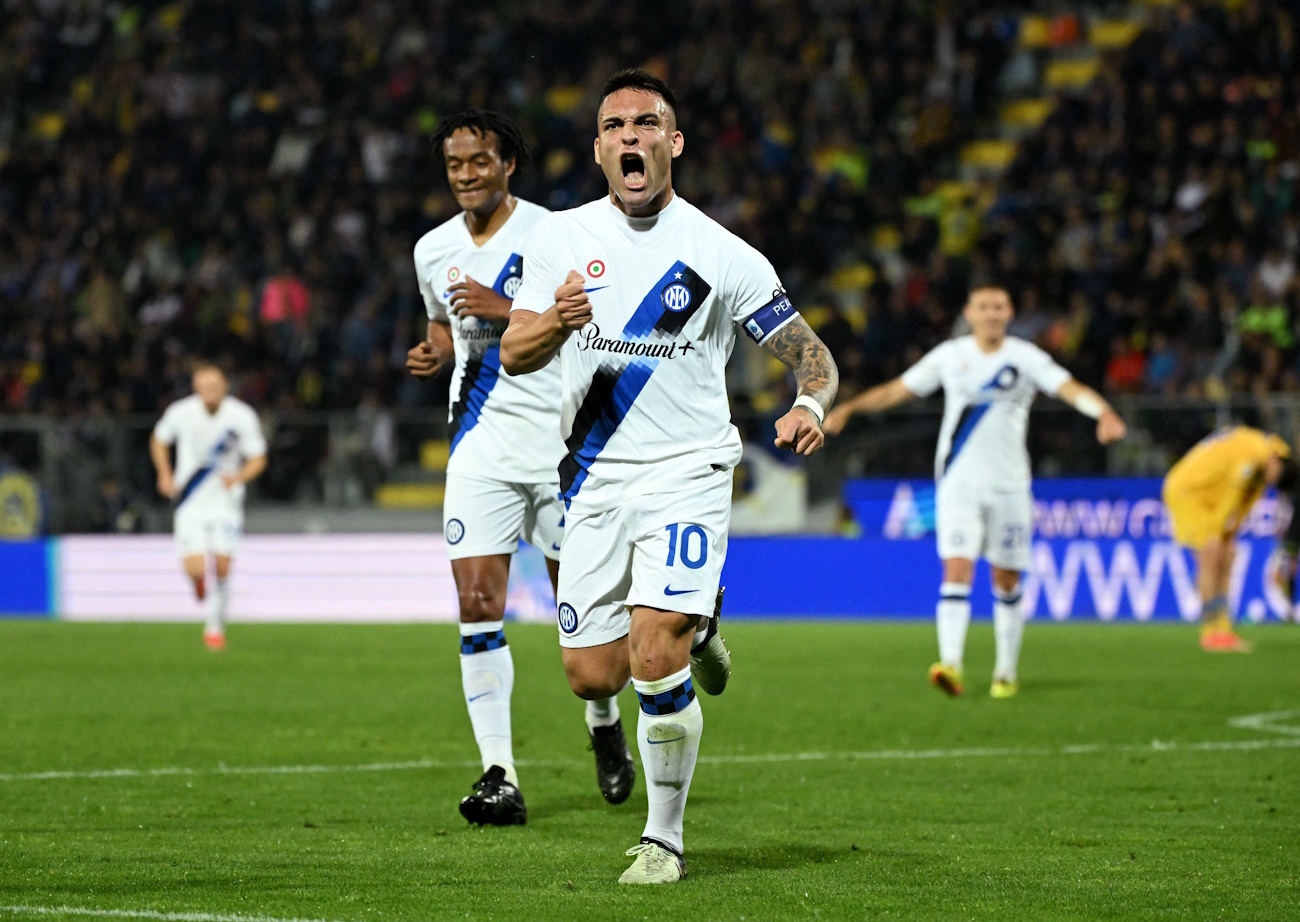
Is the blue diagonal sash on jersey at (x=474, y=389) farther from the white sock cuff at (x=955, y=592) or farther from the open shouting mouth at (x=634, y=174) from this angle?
the white sock cuff at (x=955, y=592)

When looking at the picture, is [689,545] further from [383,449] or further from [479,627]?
[383,449]

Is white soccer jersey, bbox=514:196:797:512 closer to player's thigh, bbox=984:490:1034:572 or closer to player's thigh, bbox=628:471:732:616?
player's thigh, bbox=628:471:732:616

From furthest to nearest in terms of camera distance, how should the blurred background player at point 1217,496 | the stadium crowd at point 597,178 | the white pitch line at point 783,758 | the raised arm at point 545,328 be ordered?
the stadium crowd at point 597,178 → the blurred background player at point 1217,496 → the white pitch line at point 783,758 → the raised arm at point 545,328

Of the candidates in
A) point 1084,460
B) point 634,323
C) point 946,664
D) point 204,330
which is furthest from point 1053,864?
point 204,330

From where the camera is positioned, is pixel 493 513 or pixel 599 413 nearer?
pixel 599 413

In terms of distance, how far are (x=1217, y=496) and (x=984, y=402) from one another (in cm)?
486

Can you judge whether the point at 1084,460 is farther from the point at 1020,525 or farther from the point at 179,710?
the point at 179,710

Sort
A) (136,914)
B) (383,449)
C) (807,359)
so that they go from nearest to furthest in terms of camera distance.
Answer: (136,914) → (807,359) → (383,449)

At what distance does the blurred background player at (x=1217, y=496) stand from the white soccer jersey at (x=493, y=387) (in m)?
10.1

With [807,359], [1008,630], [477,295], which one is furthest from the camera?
[1008,630]

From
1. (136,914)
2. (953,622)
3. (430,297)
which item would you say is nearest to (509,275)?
(430,297)

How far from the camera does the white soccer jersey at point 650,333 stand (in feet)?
19.3

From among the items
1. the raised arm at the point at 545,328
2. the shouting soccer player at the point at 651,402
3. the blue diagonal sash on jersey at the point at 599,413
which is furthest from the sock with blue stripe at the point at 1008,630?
the raised arm at the point at 545,328

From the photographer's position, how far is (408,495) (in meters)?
21.0
